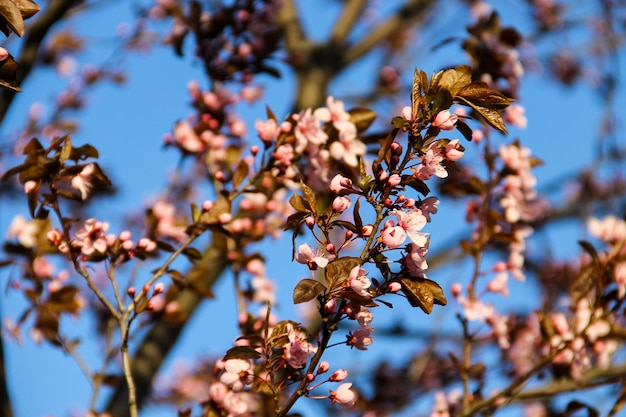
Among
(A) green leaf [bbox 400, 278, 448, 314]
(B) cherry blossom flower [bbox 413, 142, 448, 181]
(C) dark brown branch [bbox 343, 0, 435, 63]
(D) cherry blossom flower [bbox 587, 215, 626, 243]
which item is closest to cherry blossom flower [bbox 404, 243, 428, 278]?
(A) green leaf [bbox 400, 278, 448, 314]

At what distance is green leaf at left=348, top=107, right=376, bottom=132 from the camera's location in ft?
6.11

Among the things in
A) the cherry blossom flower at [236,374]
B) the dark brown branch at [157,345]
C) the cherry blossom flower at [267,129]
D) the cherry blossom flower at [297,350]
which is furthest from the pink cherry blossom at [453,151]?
the dark brown branch at [157,345]

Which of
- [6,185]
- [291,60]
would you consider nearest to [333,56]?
[291,60]

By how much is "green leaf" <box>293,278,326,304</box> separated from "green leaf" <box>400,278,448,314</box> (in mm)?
158

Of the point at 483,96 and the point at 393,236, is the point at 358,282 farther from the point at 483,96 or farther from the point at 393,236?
the point at 483,96

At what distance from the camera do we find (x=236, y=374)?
4.18 ft

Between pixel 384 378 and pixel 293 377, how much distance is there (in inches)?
89.7

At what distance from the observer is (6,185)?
4.09 meters

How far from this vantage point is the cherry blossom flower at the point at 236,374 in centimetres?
127

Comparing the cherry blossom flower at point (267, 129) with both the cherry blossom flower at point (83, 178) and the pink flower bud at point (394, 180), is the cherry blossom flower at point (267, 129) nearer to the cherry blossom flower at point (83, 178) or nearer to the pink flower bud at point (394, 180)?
the cherry blossom flower at point (83, 178)

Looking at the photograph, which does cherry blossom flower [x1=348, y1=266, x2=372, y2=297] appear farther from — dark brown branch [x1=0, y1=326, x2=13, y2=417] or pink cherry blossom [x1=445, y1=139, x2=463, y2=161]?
dark brown branch [x1=0, y1=326, x2=13, y2=417]

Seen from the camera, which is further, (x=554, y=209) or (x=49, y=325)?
(x=554, y=209)

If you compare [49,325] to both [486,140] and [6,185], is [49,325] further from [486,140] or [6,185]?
[6,185]

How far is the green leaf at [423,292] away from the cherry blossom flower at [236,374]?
355 millimetres
